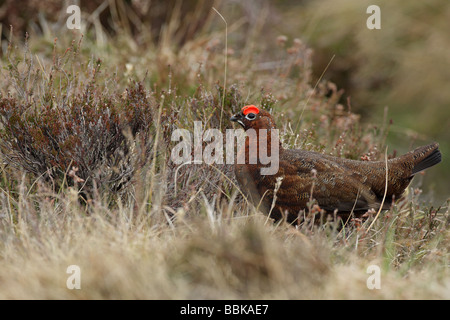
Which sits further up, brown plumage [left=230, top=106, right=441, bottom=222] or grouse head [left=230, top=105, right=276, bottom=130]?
grouse head [left=230, top=105, right=276, bottom=130]

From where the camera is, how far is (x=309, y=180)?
10.5 ft

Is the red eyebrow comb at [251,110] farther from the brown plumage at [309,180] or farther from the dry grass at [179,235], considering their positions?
the dry grass at [179,235]

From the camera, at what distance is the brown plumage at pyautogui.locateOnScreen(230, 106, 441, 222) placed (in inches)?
126

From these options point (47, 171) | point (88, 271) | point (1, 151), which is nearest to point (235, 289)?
point (88, 271)

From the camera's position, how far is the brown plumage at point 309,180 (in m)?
3.20

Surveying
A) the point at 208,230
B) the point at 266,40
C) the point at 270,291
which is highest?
the point at 266,40

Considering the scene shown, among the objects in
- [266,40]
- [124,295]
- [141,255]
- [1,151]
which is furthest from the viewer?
[266,40]

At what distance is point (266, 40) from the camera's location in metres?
7.54

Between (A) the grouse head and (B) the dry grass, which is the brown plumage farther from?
(B) the dry grass

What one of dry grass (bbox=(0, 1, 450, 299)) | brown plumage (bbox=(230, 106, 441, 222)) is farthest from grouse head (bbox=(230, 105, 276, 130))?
dry grass (bbox=(0, 1, 450, 299))

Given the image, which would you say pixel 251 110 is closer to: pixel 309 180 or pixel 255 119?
pixel 255 119

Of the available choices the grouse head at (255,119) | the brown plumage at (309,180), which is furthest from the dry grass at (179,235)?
the grouse head at (255,119)
